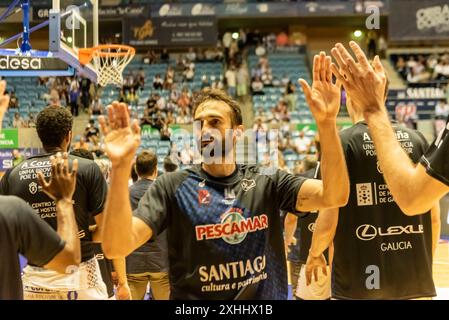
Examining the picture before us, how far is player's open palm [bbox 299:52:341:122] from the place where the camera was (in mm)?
→ 2406

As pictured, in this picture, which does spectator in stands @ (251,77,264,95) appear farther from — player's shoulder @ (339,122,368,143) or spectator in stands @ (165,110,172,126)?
player's shoulder @ (339,122,368,143)

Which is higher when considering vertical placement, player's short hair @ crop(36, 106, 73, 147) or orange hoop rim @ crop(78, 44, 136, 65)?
orange hoop rim @ crop(78, 44, 136, 65)

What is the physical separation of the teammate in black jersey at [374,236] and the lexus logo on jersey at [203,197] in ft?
3.28

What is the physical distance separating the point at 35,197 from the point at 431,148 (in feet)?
7.80

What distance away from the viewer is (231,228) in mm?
2467

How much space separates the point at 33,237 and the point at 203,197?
0.77 m

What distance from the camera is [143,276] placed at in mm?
5266

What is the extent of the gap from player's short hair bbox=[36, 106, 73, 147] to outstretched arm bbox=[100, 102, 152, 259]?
4.36 feet

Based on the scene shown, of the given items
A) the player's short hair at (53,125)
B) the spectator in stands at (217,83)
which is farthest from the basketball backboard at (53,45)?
the spectator in stands at (217,83)

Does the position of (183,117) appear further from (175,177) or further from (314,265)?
(175,177)

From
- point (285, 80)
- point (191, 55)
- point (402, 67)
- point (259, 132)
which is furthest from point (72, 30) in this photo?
point (402, 67)

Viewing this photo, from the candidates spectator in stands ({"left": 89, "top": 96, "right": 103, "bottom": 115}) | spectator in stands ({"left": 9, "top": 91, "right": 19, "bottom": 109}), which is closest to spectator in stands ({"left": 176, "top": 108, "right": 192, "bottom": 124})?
spectator in stands ({"left": 89, "top": 96, "right": 103, "bottom": 115})
